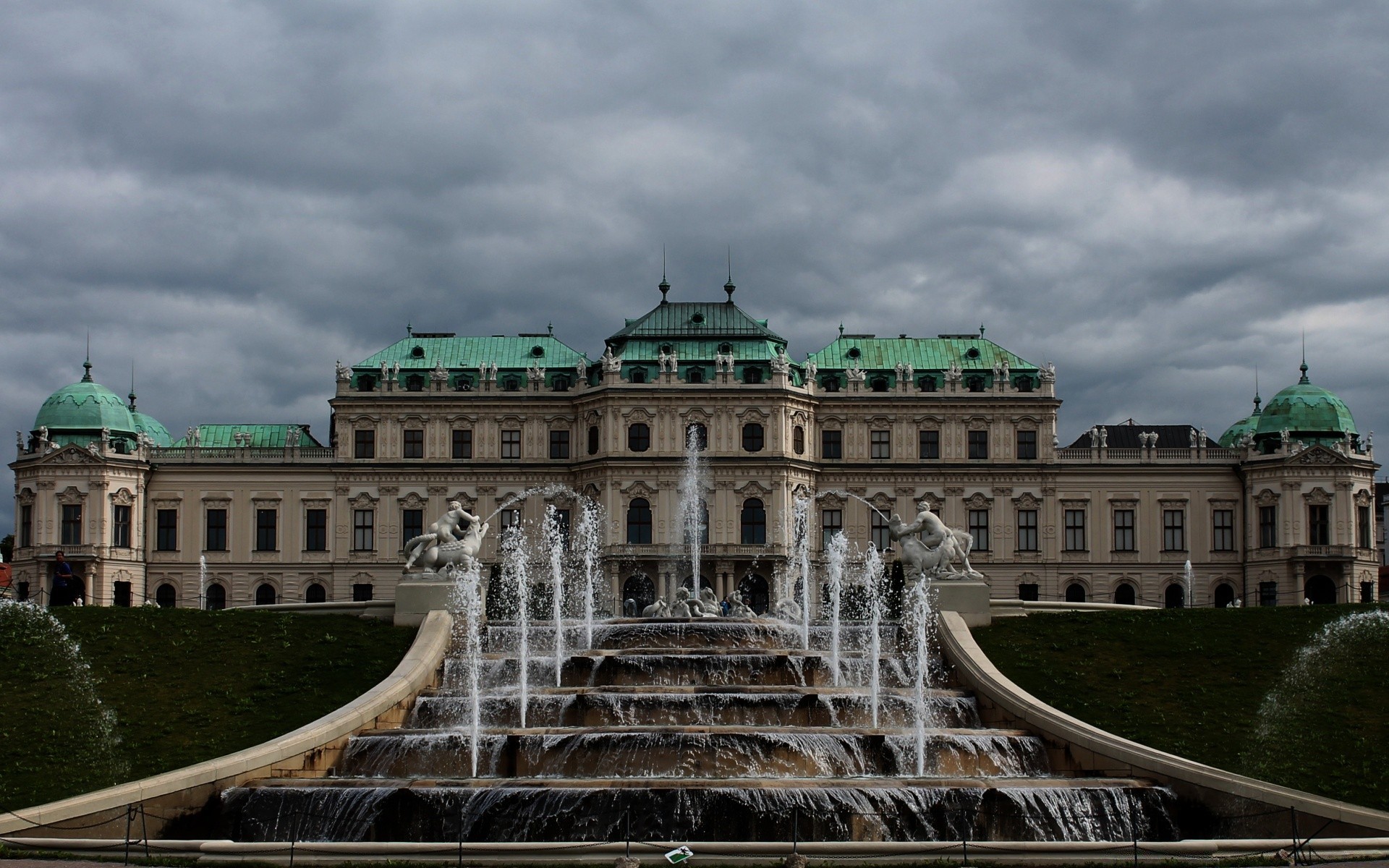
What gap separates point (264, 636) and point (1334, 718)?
2894 cm

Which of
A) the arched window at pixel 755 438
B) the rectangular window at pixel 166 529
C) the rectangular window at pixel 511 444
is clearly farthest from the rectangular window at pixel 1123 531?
the rectangular window at pixel 166 529

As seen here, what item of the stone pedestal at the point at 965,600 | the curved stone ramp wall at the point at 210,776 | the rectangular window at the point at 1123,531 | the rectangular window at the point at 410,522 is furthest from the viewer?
the rectangular window at the point at 1123,531

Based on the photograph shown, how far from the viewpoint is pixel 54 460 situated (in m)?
89.1

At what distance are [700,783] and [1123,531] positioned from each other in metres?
63.4

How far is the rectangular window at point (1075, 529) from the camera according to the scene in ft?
303

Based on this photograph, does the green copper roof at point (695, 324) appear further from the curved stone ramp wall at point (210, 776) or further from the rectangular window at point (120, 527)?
the curved stone ramp wall at point (210, 776)

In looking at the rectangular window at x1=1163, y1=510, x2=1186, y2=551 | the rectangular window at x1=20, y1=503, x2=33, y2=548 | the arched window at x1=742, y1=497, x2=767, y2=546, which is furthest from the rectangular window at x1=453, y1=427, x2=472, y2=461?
the rectangular window at x1=1163, y1=510, x2=1186, y2=551

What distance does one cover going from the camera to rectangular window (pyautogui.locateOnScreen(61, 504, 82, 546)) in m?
88.9

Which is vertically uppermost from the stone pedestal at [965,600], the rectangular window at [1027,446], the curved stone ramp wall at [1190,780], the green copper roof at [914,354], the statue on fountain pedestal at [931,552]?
the green copper roof at [914,354]

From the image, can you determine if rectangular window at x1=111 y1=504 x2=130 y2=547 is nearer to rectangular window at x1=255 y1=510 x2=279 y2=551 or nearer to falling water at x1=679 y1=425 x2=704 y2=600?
rectangular window at x1=255 y1=510 x2=279 y2=551

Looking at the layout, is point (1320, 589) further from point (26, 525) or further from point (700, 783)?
point (26, 525)

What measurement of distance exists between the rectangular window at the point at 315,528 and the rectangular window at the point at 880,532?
29.1 meters

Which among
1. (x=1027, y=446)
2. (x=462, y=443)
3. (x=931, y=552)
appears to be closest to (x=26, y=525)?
(x=462, y=443)

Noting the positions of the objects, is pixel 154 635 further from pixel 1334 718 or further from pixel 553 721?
pixel 1334 718
